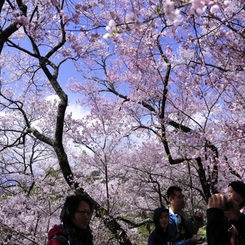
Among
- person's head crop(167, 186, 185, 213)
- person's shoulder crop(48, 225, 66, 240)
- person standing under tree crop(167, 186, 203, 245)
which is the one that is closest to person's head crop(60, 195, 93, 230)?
person's shoulder crop(48, 225, 66, 240)

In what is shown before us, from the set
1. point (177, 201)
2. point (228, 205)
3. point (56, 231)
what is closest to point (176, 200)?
point (177, 201)

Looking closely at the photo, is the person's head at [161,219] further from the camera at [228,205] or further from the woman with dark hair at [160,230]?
the camera at [228,205]

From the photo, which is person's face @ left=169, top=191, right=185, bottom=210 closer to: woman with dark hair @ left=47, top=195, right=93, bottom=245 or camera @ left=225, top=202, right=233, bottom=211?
woman with dark hair @ left=47, top=195, right=93, bottom=245

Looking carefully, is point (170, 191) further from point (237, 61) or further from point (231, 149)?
point (231, 149)

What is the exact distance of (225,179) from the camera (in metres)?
7.88

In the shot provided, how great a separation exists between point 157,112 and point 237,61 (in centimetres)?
324

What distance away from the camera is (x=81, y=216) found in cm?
235

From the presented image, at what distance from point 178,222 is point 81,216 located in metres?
1.34

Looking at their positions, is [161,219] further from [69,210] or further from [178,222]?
[69,210]

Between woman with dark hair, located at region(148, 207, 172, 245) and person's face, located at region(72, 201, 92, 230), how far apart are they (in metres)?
1.02

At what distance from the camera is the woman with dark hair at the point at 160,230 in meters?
3.15

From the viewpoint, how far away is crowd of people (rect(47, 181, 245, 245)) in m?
1.64

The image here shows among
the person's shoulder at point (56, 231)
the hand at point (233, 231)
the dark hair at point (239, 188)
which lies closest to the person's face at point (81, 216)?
the person's shoulder at point (56, 231)

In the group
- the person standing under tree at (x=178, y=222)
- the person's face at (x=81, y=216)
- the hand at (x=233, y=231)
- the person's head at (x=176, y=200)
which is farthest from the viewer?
the person's head at (x=176, y=200)
